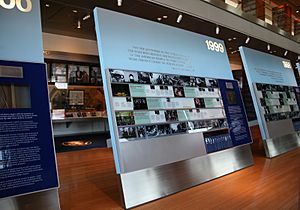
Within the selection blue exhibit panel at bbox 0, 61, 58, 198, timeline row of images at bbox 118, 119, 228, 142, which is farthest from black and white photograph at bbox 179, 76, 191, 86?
blue exhibit panel at bbox 0, 61, 58, 198

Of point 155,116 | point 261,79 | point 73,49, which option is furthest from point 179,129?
point 73,49

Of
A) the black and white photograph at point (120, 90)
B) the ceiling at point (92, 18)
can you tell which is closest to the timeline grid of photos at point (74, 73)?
the ceiling at point (92, 18)

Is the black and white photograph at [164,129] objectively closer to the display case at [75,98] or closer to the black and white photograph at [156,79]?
the black and white photograph at [156,79]

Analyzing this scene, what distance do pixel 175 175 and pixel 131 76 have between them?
135 cm

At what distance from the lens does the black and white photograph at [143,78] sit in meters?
3.01

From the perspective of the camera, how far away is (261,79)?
5379 mm

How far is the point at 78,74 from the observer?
7742 mm

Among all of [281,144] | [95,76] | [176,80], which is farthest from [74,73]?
[281,144]

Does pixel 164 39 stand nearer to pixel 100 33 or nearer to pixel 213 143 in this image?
pixel 100 33

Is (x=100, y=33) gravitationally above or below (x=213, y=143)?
above

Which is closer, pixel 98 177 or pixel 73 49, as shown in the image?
pixel 98 177

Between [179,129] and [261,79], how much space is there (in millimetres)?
3135

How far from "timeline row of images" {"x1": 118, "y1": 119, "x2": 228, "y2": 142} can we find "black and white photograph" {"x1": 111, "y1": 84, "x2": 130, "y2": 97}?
39 centimetres

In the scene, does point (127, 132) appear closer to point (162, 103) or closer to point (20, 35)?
point (162, 103)
